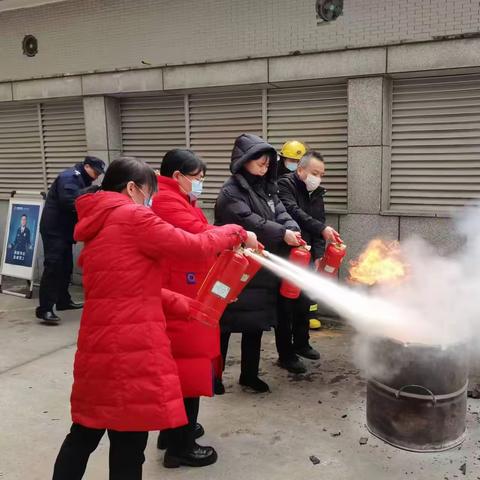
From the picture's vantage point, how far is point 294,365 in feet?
16.8

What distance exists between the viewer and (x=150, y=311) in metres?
2.65

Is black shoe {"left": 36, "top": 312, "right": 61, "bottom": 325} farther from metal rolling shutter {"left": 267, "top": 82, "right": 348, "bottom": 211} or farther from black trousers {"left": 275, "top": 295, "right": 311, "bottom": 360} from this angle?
metal rolling shutter {"left": 267, "top": 82, "right": 348, "bottom": 211}

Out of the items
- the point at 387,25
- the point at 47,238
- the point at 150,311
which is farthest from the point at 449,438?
the point at 47,238

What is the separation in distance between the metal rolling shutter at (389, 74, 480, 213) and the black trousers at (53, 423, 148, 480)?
4.77m

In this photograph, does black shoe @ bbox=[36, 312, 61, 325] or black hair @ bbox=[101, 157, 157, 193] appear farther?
black shoe @ bbox=[36, 312, 61, 325]

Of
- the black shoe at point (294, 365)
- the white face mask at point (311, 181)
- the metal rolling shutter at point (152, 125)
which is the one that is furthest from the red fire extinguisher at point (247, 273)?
the metal rolling shutter at point (152, 125)

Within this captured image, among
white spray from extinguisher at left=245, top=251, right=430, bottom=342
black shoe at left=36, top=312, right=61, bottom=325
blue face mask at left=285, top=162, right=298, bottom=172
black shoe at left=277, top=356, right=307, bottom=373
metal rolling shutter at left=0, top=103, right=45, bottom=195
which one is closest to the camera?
white spray from extinguisher at left=245, top=251, right=430, bottom=342

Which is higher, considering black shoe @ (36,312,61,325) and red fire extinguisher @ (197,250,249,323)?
red fire extinguisher @ (197,250,249,323)

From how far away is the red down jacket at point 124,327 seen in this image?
8.45ft

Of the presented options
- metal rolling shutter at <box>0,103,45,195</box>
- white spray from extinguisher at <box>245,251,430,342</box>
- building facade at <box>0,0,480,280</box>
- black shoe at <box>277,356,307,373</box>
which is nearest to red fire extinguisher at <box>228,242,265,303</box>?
white spray from extinguisher at <box>245,251,430,342</box>

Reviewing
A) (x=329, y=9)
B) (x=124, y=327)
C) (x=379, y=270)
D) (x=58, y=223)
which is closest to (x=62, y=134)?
(x=58, y=223)

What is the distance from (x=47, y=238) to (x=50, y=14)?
13.8 feet

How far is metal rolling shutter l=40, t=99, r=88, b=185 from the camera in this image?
341 inches

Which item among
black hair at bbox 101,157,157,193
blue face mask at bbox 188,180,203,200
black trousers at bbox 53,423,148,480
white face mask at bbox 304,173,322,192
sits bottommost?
black trousers at bbox 53,423,148,480
